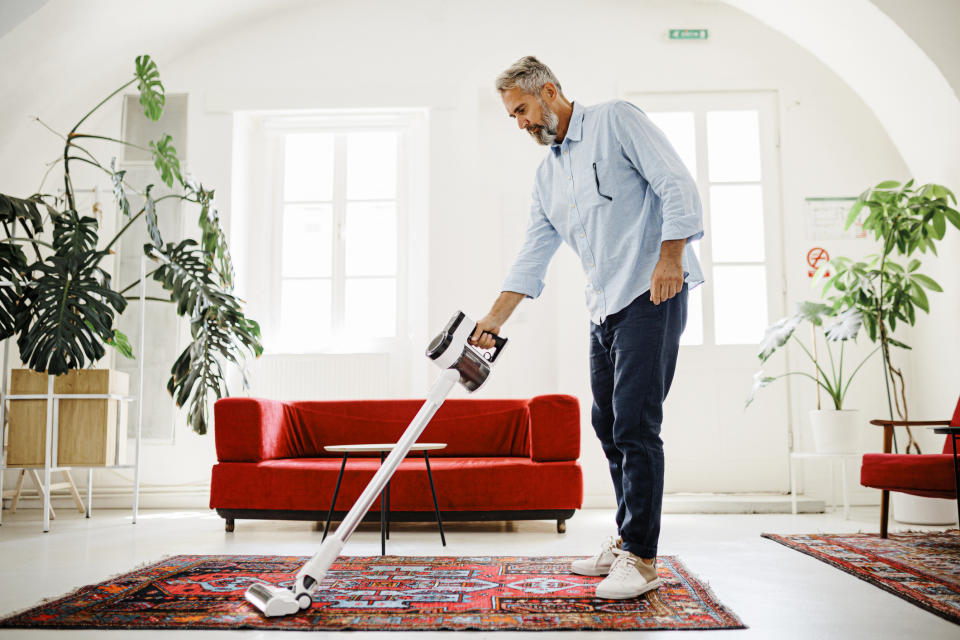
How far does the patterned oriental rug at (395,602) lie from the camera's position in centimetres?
157

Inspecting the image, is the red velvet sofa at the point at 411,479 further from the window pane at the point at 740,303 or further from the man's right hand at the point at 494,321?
the window pane at the point at 740,303

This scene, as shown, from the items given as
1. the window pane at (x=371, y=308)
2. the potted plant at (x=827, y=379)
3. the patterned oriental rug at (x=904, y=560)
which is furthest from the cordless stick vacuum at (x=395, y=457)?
the window pane at (x=371, y=308)

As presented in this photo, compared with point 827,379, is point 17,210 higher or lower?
higher

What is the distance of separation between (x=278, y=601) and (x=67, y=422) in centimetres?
264

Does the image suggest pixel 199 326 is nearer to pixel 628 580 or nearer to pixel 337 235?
pixel 337 235

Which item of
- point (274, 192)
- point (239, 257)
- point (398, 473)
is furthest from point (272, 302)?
point (398, 473)

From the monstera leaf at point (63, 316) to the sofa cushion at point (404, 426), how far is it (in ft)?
3.15

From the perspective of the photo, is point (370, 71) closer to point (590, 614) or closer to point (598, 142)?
point (598, 142)

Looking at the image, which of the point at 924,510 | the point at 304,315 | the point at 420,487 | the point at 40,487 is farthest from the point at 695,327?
the point at 40,487

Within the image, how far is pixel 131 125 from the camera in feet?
16.3

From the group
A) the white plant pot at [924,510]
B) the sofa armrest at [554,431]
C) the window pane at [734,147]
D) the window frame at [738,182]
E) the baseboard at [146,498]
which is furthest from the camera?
the window pane at [734,147]

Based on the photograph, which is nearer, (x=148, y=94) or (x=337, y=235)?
(x=148, y=94)

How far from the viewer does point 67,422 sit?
3.71m

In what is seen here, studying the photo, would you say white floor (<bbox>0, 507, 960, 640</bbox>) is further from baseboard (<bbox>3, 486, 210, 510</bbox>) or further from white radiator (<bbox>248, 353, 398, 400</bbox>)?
white radiator (<bbox>248, 353, 398, 400</bbox>)
